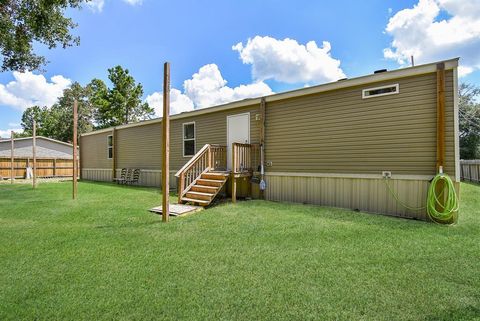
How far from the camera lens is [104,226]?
484 centimetres

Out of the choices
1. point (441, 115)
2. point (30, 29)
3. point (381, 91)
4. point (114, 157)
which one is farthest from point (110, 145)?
point (441, 115)

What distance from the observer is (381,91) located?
592cm

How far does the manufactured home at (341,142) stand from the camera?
530cm

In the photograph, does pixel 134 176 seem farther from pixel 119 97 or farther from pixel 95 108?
pixel 95 108

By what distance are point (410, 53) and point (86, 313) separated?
16548 millimetres

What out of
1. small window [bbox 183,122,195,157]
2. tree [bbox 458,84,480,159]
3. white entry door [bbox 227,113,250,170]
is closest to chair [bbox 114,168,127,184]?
small window [bbox 183,122,195,157]

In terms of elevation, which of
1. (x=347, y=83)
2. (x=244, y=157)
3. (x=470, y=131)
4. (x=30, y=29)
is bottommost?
(x=244, y=157)

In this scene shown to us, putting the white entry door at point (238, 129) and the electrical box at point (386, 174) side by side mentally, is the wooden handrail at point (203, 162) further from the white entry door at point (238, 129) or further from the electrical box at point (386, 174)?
the electrical box at point (386, 174)

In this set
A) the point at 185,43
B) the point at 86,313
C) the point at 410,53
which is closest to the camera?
the point at 86,313

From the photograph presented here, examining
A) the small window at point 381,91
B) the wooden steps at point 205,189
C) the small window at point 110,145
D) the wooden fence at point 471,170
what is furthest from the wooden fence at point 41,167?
the wooden fence at point 471,170

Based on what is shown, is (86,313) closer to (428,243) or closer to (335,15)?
(428,243)

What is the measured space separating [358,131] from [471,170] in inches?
483

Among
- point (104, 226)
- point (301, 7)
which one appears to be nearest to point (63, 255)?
point (104, 226)

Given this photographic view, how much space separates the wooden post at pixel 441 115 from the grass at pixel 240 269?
1305 mm
